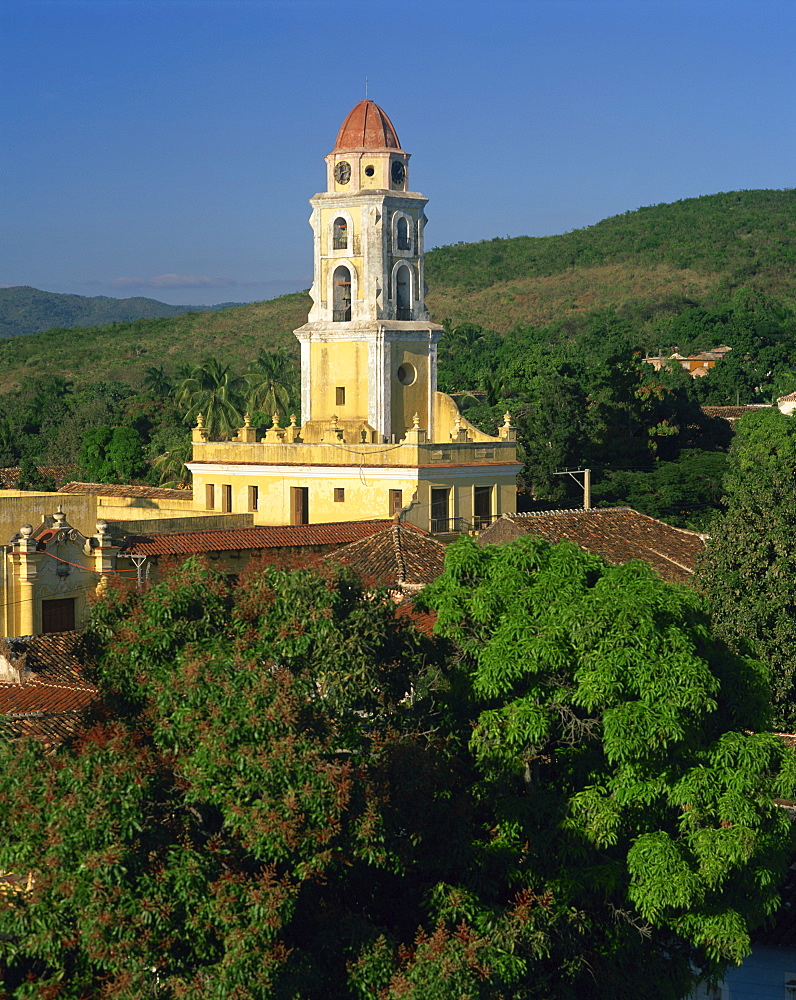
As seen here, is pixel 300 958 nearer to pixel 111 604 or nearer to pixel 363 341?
pixel 111 604

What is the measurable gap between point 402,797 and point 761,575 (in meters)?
13.0

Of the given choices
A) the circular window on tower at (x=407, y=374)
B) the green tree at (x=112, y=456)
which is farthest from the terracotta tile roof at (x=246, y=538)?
the green tree at (x=112, y=456)

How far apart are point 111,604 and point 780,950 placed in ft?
35.8

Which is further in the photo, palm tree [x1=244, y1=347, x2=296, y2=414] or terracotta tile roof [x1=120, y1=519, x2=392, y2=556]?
palm tree [x1=244, y1=347, x2=296, y2=414]

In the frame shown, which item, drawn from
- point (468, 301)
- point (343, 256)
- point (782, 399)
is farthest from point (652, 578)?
point (468, 301)

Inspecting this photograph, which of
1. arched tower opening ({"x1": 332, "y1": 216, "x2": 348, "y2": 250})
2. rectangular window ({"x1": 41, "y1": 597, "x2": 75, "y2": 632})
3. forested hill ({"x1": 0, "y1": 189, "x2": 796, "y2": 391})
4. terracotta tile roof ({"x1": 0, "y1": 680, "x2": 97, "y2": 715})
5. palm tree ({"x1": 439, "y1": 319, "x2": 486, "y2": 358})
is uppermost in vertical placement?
forested hill ({"x1": 0, "y1": 189, "x2": 796, "y2": 391})

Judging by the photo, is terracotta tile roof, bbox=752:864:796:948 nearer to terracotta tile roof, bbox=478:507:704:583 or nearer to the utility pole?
terracotta tile roof, bbox=478:507:704:583

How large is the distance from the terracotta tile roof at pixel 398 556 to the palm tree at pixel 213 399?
27.6m

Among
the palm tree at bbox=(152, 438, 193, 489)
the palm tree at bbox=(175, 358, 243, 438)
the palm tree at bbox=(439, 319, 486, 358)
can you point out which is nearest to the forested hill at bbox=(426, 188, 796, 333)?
the palm tree at bbox=(439, 319, 486, 358)

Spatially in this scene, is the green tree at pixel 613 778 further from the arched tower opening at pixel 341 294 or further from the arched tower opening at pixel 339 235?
the arched tower opening at pixel 339 235

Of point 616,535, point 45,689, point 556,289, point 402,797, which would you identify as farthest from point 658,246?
point 402,797

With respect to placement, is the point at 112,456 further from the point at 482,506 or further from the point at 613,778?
the point at 613,778

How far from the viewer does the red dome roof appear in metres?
42.3

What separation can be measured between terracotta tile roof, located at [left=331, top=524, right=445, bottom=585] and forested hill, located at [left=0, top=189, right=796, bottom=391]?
274 ft
